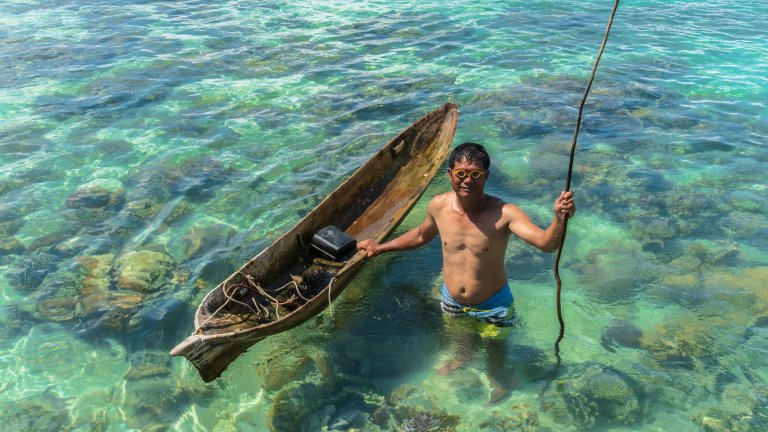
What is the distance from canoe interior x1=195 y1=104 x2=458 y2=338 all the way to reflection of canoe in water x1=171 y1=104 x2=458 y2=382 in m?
0.01

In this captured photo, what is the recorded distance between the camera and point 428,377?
581cm

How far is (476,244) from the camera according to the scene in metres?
5.13

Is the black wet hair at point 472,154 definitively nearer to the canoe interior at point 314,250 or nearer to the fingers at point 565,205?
the fingers at point 565,205

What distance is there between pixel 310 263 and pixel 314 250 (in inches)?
7.3

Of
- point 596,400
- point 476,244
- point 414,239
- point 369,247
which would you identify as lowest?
point 596,400

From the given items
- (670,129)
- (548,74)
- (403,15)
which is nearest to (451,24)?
(403,15)

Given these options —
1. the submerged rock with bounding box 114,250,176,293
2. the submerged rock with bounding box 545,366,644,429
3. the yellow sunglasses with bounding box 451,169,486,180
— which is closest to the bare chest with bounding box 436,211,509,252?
the yellow sunglasses with bounding box 451,169,486,180

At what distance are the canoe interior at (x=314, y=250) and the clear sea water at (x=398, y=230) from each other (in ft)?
1.60

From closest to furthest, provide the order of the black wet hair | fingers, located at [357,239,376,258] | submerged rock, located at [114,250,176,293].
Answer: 1. the black wet hair
2. fingers, located at [357,239,376,258]
3. submerged rock, located at [114,250,176,293]

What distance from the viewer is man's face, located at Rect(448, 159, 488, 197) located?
4.77 metres

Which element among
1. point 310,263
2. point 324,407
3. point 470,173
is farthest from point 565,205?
point 310,263

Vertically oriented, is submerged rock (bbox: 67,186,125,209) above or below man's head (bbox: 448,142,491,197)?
below

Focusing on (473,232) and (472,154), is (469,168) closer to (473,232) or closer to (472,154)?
(472,154)

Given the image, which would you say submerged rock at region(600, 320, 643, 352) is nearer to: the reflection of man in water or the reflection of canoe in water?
the reflection of man in water
